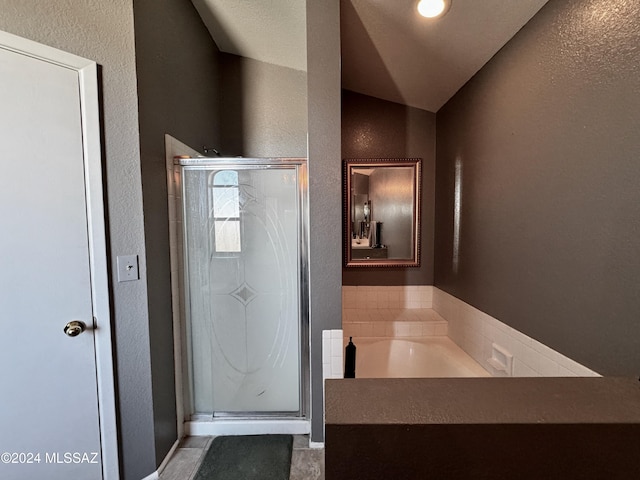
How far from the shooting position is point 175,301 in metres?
1.65

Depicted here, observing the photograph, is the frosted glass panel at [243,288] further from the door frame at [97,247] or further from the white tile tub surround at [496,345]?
the white tile tub surround at [496,345]

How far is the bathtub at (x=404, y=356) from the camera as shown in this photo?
76.5 inches

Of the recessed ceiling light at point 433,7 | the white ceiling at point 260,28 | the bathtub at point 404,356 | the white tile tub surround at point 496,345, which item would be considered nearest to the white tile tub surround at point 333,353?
the bathtub at point 404,356

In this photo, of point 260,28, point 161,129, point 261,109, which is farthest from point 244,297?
point 260,28

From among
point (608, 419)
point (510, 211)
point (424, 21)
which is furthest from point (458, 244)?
point (608, 419)

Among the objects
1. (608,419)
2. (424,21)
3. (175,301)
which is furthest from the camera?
(175,301)

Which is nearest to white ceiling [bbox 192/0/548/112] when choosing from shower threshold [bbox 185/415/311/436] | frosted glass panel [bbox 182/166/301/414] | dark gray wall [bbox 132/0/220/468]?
→ dark gray wall [bbox 132/0/220/468]

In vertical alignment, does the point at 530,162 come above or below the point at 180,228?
above

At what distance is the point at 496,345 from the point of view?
1.54 m

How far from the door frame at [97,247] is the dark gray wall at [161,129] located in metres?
0.17

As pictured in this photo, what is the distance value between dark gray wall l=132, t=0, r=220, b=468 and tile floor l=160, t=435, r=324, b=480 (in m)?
0.09

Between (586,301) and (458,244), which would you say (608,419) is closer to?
(586,301)

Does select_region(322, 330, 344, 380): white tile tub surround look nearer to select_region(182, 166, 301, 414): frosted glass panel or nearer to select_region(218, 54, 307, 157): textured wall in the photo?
select_region(182, 166, 301, 414): frosted glass panel

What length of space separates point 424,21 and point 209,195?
62.8 inches
